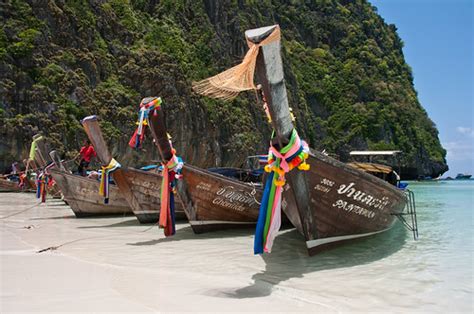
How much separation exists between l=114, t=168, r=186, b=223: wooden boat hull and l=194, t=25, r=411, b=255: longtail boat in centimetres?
465

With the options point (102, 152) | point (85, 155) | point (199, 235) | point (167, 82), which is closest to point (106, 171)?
point (102, 152)

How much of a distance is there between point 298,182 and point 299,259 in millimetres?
Answer: 1346

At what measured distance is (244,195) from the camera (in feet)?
29.1

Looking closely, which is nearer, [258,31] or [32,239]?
[258,31]

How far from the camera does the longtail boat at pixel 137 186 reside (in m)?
9.89

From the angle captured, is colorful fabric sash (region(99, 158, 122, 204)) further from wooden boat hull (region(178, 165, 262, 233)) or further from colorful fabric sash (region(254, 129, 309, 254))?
colorful fabric sash (region(254, 129, 309, 254))

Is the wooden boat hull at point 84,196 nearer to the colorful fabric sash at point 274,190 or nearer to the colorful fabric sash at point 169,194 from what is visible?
the colorful fabric sash at point 169,194

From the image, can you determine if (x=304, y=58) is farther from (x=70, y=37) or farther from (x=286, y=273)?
(x=286, y=273)

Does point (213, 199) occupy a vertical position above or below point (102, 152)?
below

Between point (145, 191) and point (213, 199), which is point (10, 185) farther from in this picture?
point (213, 199)

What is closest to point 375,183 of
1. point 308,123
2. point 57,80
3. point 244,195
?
point 244,195

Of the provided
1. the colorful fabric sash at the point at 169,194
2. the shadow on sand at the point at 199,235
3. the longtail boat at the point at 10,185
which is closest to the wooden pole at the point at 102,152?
the shadow on sand at the point at 199,235

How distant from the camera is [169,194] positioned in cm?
748

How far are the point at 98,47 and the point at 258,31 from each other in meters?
33.5
